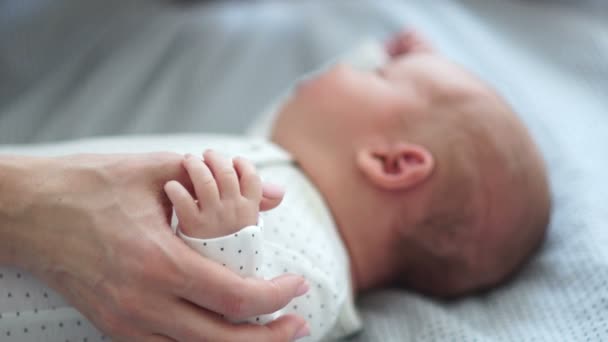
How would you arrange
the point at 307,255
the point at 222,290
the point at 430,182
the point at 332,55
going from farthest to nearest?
the point at 332,55
the point at 430,182
the point at 307,255
the point at 222,290

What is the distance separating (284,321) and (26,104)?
870 millimetres

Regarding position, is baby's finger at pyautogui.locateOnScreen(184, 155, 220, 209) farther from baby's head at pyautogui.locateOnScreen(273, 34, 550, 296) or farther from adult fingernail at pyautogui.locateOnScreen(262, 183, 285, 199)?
baby's head at pyautogui.locateOnScreen(273, 34, 550, 296)

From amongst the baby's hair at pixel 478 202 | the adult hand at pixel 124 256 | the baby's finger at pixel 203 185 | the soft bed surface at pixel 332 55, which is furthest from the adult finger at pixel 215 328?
the baby's hair at pixel 478 202

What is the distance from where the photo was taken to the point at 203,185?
0.68 metres

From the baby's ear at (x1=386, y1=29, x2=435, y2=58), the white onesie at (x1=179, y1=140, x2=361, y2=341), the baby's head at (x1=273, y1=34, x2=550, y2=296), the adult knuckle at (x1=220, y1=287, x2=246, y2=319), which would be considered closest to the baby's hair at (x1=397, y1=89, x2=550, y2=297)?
the baby's head at (x1=273, y1=34, x2=550, y2=296)

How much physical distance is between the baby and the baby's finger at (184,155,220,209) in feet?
0.64

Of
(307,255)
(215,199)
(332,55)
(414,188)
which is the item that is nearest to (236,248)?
(215,199)

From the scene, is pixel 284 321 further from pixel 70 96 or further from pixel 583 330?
pixel 70 96

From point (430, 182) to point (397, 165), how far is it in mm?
59

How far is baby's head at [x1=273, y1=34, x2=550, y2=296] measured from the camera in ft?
3.15

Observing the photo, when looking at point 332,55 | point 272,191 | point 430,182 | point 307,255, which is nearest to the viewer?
point 272,191

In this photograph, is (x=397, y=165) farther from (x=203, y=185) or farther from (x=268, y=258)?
(x=203, y=185)

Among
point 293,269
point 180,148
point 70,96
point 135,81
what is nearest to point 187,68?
point 135,81

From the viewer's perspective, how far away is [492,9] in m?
1.71
